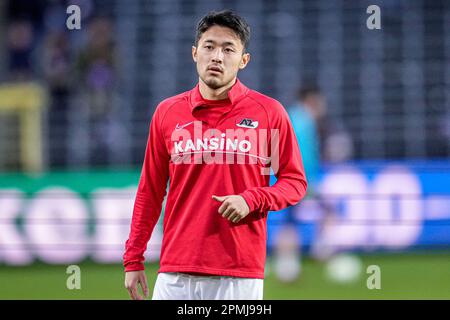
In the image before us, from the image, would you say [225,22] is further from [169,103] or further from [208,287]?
[208,287]

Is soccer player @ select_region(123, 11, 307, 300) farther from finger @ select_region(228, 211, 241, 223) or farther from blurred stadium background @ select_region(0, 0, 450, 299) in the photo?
blurred stadium background @ select_region(0, 0, 450, 299)

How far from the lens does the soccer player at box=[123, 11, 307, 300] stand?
3650 mm

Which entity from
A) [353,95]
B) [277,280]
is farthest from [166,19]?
[277,280]

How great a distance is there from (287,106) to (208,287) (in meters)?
9.19

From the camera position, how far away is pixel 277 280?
908 cm

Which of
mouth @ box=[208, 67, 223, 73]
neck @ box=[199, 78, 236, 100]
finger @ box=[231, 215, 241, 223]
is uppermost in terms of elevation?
mouth @ box=[208, 67, 223, 73]

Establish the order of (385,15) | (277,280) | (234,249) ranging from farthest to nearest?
(385,15)
(277,280)
(234,249)

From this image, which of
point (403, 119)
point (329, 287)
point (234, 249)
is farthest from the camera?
point (403, 119)

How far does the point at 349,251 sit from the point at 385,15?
4.77 metres

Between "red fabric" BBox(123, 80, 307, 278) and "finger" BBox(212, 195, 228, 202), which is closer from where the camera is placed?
"finger" BBox(212, 195, 228, 202)

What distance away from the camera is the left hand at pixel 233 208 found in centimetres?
346

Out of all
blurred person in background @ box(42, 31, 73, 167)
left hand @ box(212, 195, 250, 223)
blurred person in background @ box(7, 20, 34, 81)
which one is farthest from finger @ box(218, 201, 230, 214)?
blurred person in background @ box(7, 20, 34, 81)

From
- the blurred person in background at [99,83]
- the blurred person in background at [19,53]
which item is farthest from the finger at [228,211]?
the blurred person in background at [19,53]
